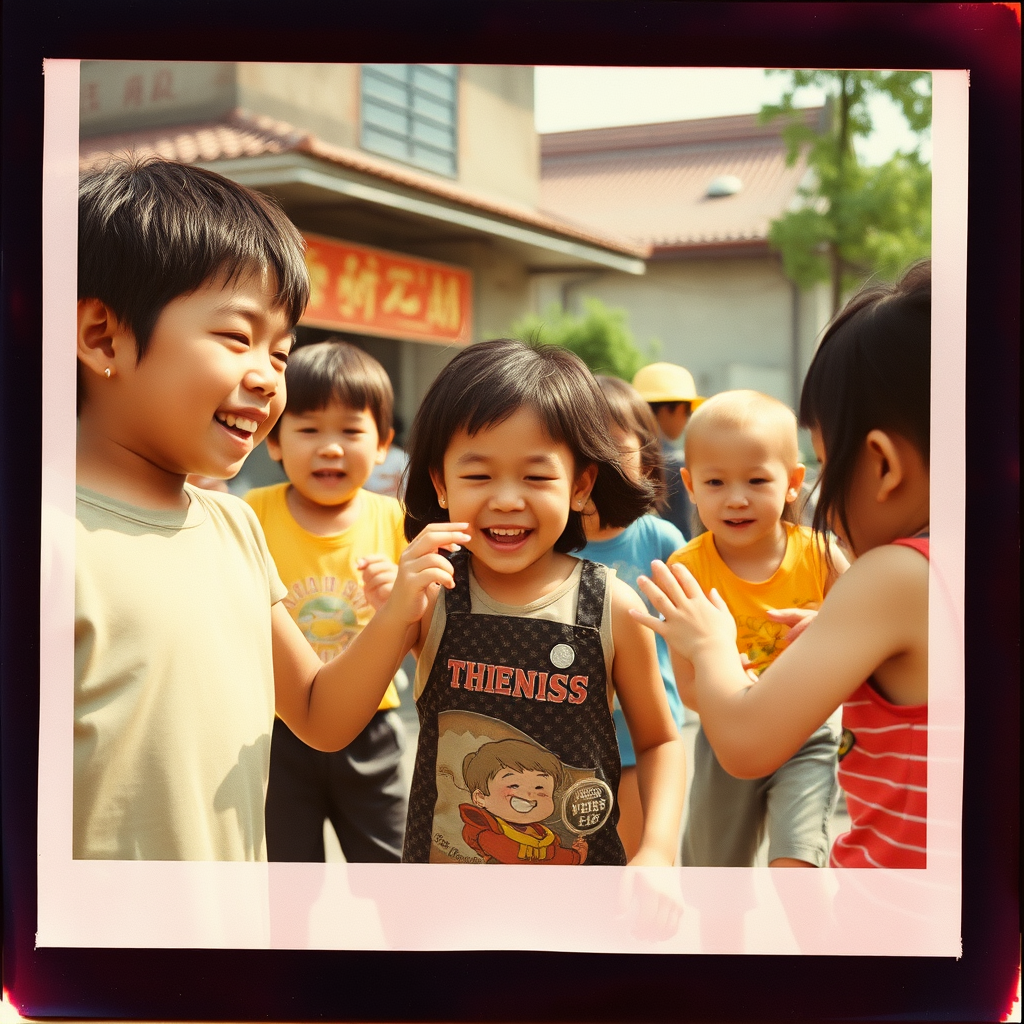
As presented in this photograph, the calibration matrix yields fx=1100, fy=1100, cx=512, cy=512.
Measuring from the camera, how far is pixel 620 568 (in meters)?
2.28

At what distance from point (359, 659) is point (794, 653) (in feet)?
1.91

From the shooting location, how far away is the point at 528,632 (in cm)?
155

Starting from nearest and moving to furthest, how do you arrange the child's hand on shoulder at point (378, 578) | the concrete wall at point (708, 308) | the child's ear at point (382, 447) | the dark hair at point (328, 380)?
the child's hand on shoulder at point (378, 578), the dark hair at point (328, 380), the child's ear at point (382, 447), the concrete wall at point (708, 308)

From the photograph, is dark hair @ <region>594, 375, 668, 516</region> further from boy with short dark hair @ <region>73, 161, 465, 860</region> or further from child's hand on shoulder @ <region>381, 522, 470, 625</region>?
boy with short dark hair @ <region>73, 161, 465, 860</region>

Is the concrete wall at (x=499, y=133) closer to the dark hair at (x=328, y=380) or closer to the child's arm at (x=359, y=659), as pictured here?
the dark hair at (x=328, y=380)

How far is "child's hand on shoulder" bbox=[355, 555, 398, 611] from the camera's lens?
1605 mm

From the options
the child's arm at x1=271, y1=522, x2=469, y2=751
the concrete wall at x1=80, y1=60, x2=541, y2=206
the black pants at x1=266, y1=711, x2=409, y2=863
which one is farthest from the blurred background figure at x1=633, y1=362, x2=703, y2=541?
the child's arm at x1=271, y1=522, x2=469, y2=751

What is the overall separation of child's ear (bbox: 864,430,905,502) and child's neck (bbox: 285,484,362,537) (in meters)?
1.35

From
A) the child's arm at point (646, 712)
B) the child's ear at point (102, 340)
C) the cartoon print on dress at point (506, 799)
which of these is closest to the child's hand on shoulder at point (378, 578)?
the cartoon print on dress at point (506, 799)

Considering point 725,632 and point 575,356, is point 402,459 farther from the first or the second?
point 725,632

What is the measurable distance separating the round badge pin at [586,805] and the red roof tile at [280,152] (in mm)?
1087

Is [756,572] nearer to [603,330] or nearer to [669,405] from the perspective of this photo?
[669,405]

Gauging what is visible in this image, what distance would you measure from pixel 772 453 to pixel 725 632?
0.51m

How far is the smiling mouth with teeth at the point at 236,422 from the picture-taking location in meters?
1.43
